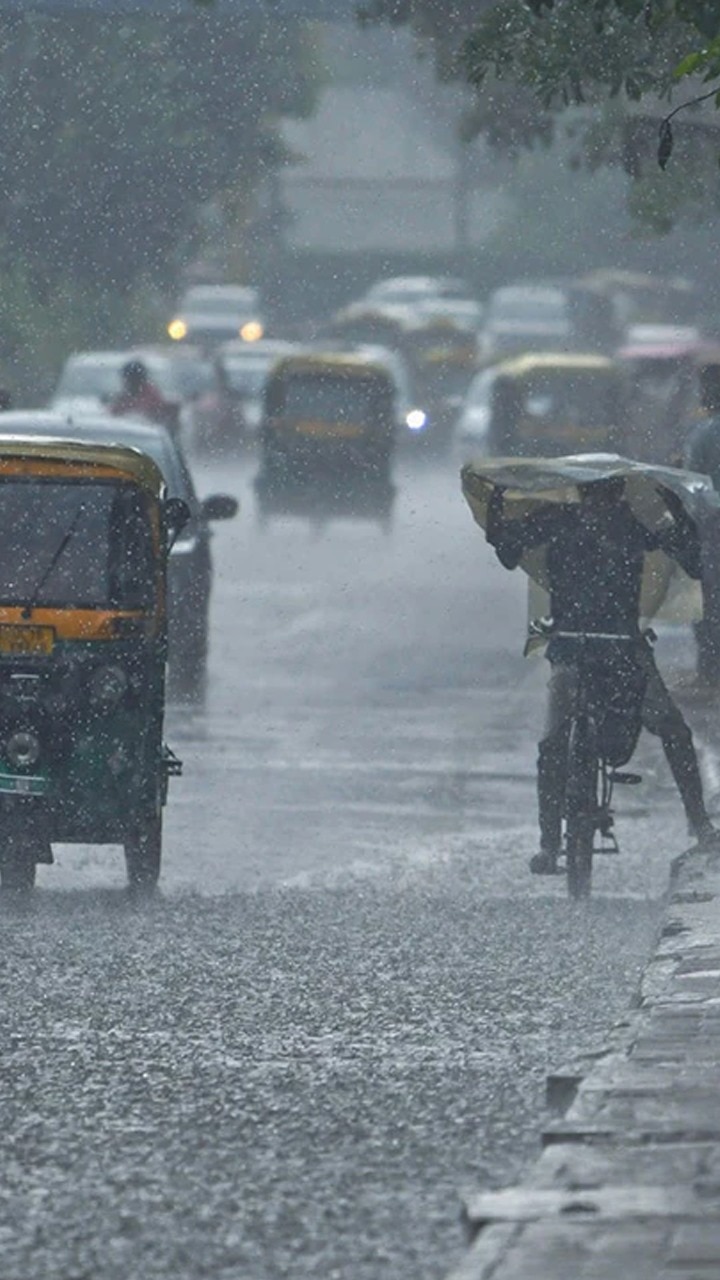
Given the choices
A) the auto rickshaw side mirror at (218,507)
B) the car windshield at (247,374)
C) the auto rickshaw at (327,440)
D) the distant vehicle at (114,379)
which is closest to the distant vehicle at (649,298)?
the distant vehicle at (114,379)

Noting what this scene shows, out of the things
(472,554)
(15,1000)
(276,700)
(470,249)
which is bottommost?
(470,249)

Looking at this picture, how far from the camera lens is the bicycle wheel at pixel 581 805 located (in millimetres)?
13930

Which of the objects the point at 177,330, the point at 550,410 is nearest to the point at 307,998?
the point at 550,410

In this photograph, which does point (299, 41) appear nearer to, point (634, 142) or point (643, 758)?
point (634, 142)

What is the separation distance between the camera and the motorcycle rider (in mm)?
29500

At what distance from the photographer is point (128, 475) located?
1416 cm

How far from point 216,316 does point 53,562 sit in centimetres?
6471

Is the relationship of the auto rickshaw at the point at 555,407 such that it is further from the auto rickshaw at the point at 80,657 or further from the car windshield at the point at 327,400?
the auto rickshaw at the point at 80,657

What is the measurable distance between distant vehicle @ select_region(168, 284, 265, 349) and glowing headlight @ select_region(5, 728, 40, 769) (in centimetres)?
5812

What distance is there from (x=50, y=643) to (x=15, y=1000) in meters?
3.09

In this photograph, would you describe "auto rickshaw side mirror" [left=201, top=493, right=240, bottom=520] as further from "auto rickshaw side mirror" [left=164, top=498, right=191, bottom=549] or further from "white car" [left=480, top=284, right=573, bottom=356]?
"white car" [left=480, top=284, right=573, bottom=356]

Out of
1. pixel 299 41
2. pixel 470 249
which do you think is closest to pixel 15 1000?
pixel 299 41

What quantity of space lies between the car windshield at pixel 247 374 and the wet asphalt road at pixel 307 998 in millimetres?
37273

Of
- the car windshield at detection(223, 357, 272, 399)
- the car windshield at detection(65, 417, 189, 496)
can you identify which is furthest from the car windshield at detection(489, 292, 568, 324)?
the car windshield at detection(65, 417, 189, 496)
